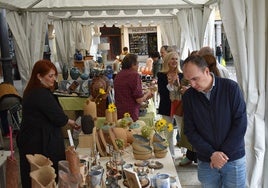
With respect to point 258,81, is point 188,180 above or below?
below

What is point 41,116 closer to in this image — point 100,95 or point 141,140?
point 141,140

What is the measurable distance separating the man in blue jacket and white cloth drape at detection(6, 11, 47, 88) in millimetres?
3169

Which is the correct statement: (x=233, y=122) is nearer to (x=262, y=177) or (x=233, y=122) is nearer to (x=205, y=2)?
(x=262, y=177)

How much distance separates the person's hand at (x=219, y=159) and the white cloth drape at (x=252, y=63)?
2.80 ft

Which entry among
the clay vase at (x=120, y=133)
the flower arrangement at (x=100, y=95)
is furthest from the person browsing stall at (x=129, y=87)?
the clay vase at (x=120, y=133)

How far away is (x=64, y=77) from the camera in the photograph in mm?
5426

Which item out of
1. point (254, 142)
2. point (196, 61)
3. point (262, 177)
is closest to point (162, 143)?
point (196, 61)

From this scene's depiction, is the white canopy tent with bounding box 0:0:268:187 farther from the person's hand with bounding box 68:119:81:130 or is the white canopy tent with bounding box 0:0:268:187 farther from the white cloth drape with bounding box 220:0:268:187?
the person's hand with bounding box 68:119:81:130

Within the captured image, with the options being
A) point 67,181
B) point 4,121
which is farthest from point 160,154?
point 4,121

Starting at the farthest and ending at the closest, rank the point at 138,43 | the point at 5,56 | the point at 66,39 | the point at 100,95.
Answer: the point at 138,43
the point at 66,39
the point at 5,56
the point at 100,95

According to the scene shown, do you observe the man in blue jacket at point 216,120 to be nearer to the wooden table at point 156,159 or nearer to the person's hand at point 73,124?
the wooden table at point 156,159

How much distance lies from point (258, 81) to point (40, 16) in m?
3.34

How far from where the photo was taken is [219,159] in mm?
1796

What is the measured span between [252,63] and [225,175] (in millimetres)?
1023
